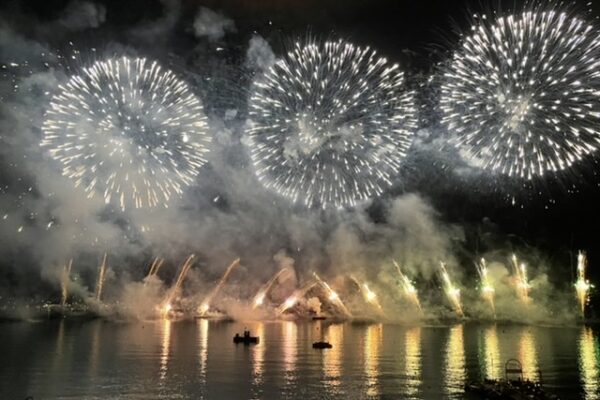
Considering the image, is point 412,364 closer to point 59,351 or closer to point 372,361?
point 372,361

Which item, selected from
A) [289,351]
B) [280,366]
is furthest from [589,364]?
[289,351]

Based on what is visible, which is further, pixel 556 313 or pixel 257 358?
pixel 556 313

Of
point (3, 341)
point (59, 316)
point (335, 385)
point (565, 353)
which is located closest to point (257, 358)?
point (335, 385)

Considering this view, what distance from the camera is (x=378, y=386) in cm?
5228

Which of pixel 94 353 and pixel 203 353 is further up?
pixel 94 353

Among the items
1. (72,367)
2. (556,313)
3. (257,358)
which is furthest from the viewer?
(556,313)

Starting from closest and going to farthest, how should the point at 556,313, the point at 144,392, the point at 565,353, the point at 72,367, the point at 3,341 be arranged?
the point at 144,392 → the point at 72,367 → the point at 565,353 → the point at 3,341 → the point at 556,313

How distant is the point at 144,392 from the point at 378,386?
74.1 ft

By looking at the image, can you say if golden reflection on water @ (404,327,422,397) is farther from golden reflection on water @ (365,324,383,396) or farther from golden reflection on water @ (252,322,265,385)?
golden reflection on water @ (252,322,265,385)

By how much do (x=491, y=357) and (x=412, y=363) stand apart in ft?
45.4

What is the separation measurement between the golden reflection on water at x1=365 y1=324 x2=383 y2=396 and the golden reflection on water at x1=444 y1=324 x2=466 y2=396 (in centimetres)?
729

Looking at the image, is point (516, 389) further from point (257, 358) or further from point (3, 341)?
point (3, 341)

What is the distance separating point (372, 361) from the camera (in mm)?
69688

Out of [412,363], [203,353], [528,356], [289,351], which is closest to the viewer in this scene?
[412,363]
